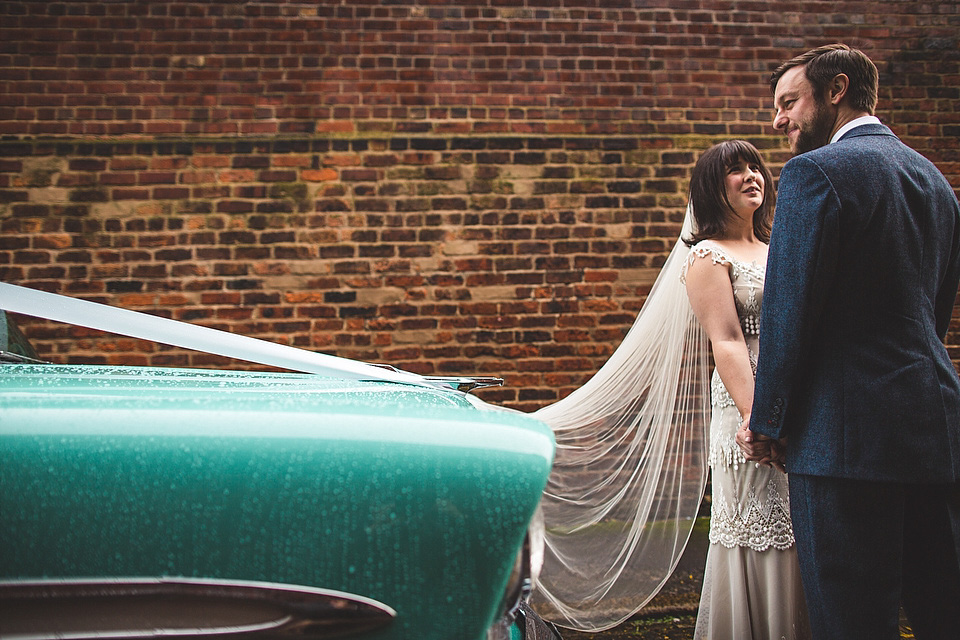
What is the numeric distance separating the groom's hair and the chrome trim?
1.81 m

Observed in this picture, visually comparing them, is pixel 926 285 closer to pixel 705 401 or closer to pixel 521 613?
pixel 705 401

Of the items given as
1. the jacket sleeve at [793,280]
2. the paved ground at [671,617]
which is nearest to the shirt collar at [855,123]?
the jacket sleeve at [793,280]

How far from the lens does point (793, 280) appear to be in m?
1.55

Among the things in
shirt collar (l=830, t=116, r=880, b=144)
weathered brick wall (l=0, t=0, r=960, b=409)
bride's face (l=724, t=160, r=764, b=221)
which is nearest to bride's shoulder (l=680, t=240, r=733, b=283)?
bride's face (l=724, t=160, r=764, b=221)

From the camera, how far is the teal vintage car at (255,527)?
86 cm

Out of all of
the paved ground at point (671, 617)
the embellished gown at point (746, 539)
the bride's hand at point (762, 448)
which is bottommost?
the paved ground at point (671, 617)

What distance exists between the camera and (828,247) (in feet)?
4.95

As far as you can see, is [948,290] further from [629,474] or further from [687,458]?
[629,474]

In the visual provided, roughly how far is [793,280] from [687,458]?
3.39ft

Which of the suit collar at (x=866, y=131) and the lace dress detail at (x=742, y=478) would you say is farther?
the lace dress detail at (x=742, y=478)

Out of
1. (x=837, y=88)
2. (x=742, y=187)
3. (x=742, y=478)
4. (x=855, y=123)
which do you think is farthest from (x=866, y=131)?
(x=742, y=478)

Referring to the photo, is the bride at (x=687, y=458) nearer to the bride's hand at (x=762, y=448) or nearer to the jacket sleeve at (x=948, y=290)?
the bride's hand at (x=762, y=448)

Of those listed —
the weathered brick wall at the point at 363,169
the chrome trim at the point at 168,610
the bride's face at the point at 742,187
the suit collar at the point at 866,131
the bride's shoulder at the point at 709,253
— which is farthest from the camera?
the weathered brick wall at the point at 363,169

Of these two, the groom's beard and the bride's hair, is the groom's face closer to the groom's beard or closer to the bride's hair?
the groom's beard
